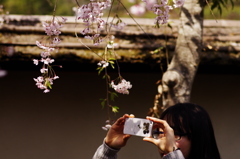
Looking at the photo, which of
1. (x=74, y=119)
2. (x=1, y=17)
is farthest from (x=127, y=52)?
(x=1, y=17)

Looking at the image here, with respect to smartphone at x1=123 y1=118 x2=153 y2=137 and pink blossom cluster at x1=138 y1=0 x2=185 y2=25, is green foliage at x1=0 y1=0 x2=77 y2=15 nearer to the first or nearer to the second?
pink blossom cluster at x1=138 y1=0 x2=185 y2=25

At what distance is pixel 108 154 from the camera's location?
7.27 feet

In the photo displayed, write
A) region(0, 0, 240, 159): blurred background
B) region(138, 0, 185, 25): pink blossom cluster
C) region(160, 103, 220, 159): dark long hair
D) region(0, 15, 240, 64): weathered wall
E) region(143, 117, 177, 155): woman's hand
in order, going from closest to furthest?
region(143, 117, 177, 155): woman's hand
region(160, 103, 220, 159): dark long hair
region(138, 0, 185, 25): pink blossom cluster
region(0, 15, 240, 64): weathered wall
region(0, 0, 240, 159): blurred background

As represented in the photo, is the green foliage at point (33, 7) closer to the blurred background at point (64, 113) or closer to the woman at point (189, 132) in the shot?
the blurred background at point (64, 113)

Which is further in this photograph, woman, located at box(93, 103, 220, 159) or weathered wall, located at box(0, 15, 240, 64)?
weathered wall, located at box(0, 15, 240, 64)

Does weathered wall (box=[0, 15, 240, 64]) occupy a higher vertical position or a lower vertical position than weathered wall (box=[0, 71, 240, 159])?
higher

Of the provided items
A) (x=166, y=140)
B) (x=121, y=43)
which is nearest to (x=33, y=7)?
(x=121, y=43)

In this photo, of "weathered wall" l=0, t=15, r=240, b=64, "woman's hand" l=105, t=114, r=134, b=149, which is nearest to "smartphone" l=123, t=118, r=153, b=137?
"woman's hand" l=105, t=114, r=134, b=149

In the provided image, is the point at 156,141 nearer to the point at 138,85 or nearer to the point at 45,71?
the point at 45,71

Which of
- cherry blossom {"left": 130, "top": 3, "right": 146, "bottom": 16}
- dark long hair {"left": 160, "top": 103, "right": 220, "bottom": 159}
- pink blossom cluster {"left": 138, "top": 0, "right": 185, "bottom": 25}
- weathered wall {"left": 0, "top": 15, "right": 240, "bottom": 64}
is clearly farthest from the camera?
weathered wall {"left": 0, "top": 15, "right": 240, "bottom": 64}

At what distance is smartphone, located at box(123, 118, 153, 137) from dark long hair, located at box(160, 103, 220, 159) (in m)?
0.13

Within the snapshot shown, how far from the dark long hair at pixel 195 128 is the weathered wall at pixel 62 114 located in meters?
1.81

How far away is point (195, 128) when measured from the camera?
6.53 feet

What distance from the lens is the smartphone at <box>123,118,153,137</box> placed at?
1919mm
